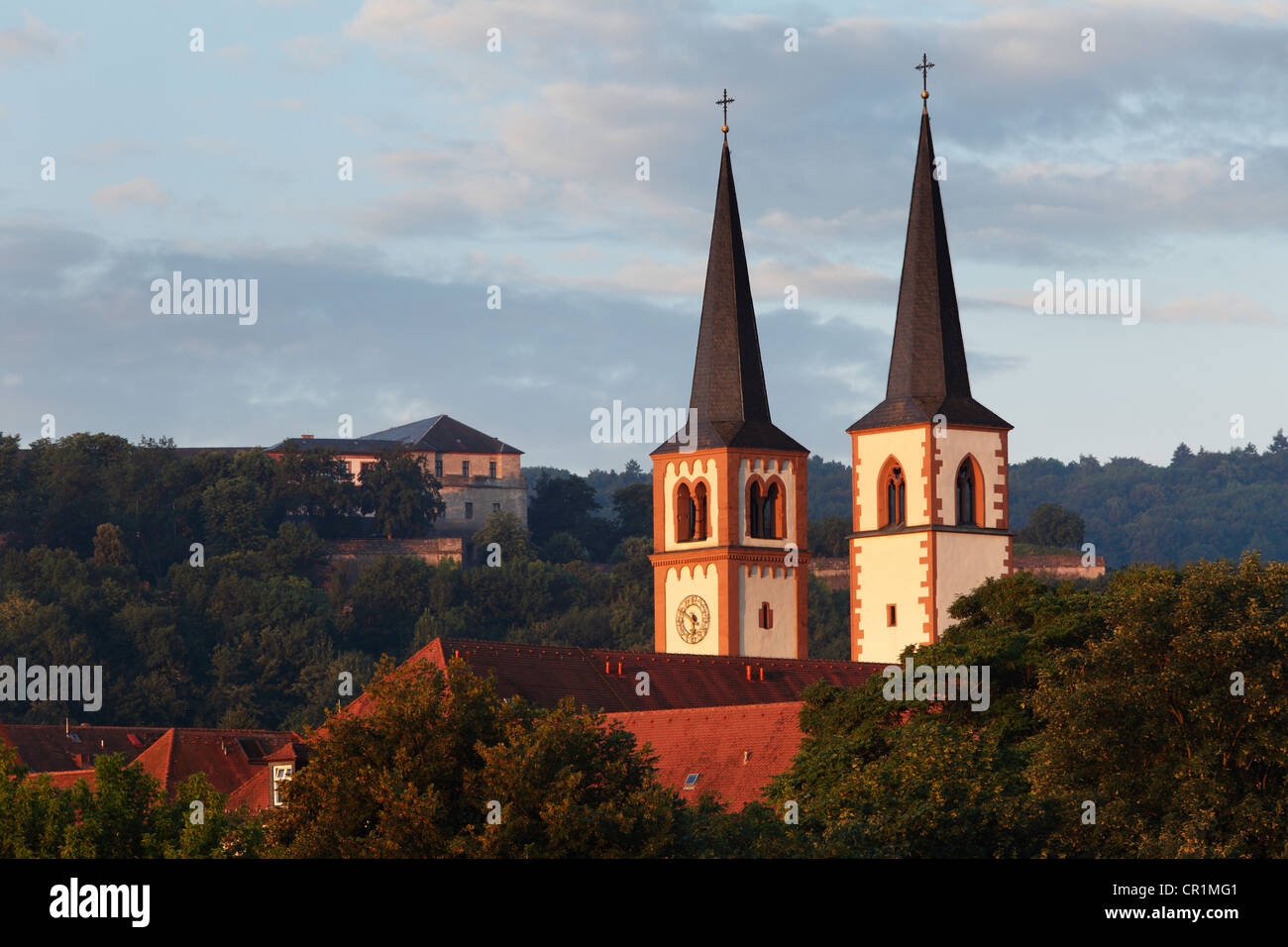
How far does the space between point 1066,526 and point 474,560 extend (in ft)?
130

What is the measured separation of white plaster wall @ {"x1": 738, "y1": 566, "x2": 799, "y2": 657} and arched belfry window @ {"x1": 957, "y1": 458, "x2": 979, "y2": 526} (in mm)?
5950

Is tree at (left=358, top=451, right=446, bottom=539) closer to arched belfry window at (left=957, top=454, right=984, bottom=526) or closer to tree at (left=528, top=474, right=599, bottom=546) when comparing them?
tree at (left=528, top=474, right=599, bottom=546)

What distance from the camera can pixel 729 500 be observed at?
72.6 metres

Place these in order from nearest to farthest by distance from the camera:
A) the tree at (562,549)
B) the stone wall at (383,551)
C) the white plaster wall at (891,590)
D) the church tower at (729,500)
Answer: the white plaster wall at (891,590) → the church tower at (729,500) → the stone wall at (383,551) → the tree at (562,549)

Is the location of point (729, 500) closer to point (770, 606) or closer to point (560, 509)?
point (770, 606)

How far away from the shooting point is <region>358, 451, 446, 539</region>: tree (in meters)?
177

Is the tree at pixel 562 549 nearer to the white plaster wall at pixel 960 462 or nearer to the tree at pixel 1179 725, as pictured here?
the white plaster wall at pixel 960 462

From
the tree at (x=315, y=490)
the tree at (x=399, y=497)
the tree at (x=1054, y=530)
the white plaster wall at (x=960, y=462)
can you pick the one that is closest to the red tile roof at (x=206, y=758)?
the white plaster wall at (x=960, y=462)

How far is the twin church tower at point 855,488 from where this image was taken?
227 ft

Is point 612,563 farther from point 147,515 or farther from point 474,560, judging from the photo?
point 147,515

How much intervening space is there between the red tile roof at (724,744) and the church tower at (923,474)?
47.6 ft

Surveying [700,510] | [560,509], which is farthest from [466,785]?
[560,509]

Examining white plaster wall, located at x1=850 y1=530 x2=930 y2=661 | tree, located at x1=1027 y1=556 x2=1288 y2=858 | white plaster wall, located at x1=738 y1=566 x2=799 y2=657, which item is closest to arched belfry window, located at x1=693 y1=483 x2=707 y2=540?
Result: white plaster wall, located at x1=738 y1=566 x2=799 y2=657
